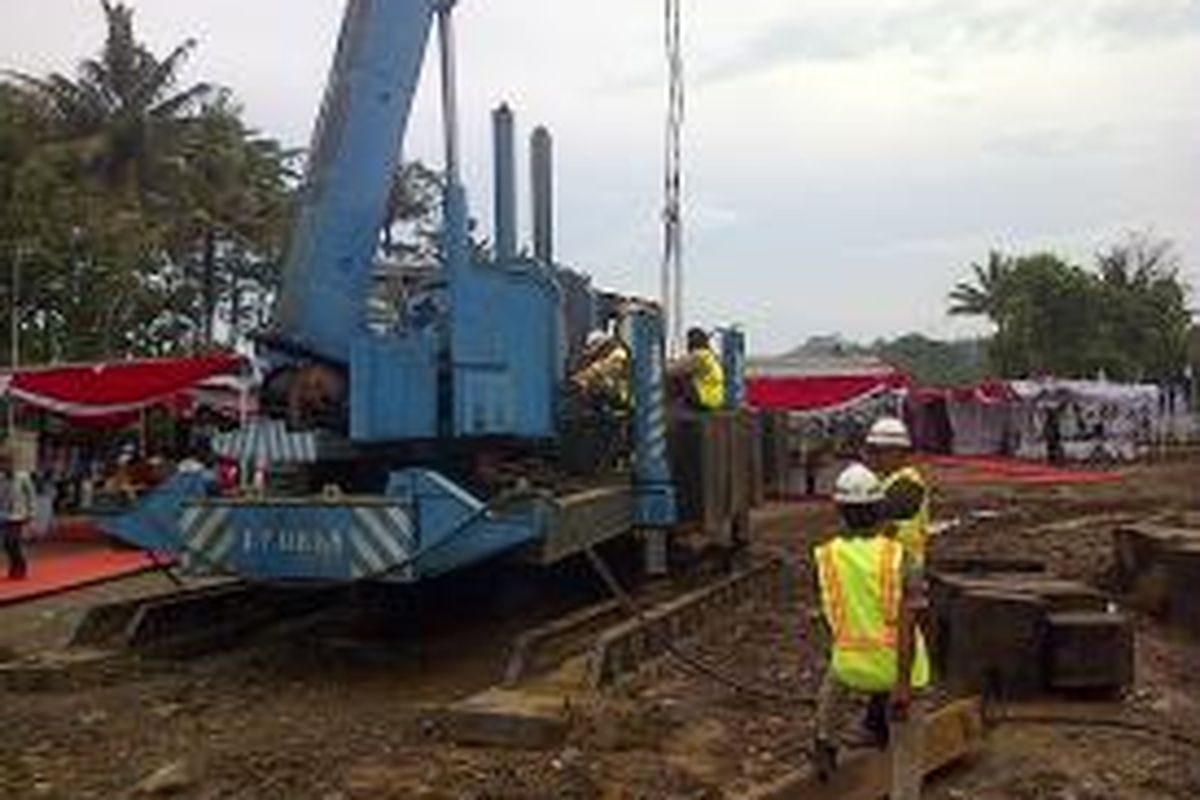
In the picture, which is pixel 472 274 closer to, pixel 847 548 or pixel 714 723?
pixel 714 723

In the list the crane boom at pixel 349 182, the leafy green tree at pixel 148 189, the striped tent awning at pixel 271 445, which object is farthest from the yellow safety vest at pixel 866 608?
the leafy green tree at pixel 148 189

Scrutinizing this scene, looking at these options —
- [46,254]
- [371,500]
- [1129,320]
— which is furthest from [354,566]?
[1129,320]

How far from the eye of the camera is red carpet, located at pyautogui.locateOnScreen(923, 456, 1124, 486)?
36594 mm

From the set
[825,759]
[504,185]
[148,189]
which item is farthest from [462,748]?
[148,189]

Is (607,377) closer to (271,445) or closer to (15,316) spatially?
(271,445)

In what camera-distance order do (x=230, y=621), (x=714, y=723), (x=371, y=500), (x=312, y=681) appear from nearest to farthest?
(x=714, y=723)
(x=371, y=500)
(x=312, y=681)
(x=230, y=621)

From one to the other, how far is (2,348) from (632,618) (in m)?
27.0

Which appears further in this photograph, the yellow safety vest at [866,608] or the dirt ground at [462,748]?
the dirt ground at [462,748]

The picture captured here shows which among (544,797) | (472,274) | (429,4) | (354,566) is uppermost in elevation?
(429,4)

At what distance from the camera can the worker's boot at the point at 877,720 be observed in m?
8.16

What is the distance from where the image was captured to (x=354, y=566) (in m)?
11.5

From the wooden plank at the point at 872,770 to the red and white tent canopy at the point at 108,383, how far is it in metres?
16.8

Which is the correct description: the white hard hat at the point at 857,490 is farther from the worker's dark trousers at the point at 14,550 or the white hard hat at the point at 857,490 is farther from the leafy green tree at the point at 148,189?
the leafy green tree at the point at 148,189

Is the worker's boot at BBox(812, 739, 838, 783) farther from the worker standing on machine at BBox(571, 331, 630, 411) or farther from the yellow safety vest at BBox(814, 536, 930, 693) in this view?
the worker standing on machine at BBox(571, 331, 630, 411)
